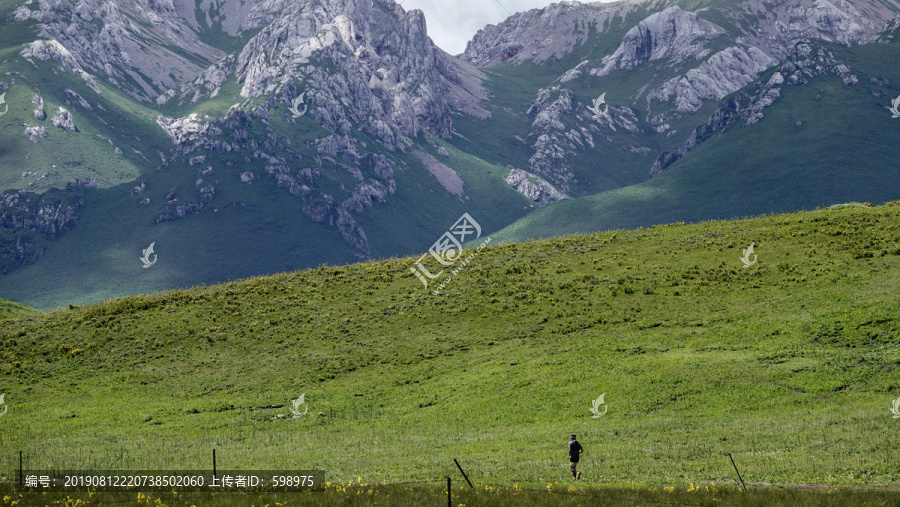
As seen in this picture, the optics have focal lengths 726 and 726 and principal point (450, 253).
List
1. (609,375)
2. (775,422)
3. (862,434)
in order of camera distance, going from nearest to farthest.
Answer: (862,434) < (775,422) < (609,375)

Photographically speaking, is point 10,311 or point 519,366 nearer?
point 519,366

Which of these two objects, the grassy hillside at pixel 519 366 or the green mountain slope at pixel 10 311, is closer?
the grassy hillside at pixel 519 366

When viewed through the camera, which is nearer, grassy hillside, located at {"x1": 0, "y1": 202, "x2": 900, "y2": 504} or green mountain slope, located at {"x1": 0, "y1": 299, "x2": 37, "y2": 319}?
grassy hillside, located at {"x1": 0, "y1": 202, "x2": 900, "y2": 504}

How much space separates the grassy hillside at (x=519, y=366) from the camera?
116ft

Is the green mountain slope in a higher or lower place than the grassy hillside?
higher

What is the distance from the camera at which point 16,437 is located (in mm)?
46906

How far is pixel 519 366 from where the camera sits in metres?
57.6

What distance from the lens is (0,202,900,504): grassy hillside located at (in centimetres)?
3550

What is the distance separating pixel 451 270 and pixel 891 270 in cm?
4492

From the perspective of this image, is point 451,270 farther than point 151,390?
Yes

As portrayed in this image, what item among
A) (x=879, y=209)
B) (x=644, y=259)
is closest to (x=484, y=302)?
(x=644, y=259)

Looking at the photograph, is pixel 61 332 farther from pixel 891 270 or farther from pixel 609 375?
pixel 891 270

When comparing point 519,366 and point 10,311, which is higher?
point 10,311

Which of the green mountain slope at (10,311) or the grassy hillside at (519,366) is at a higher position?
the green mountain slope at (10,311)
